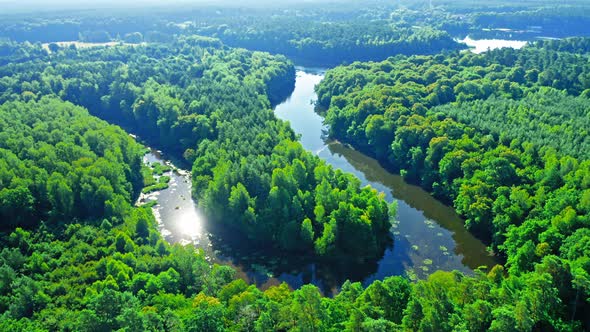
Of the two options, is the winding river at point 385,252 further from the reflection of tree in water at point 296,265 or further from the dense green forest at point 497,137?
the dense green forest at point 497,137

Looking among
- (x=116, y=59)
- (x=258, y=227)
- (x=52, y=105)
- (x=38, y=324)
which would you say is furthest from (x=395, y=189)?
(x=116, y=59)

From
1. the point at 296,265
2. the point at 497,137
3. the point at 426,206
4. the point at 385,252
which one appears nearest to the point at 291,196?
the point at 296,265

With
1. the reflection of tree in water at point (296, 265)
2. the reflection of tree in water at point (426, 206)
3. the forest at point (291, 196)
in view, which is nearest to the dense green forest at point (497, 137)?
the forest at point (291, 196)

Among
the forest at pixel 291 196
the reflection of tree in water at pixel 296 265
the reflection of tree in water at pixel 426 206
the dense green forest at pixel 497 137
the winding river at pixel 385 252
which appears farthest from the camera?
the reflection of tree in water at pixel 426 206

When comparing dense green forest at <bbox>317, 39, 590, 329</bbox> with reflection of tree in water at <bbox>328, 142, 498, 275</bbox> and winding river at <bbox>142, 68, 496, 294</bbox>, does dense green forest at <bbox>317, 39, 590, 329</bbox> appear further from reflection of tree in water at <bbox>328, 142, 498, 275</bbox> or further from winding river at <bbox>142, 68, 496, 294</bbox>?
winding river at <bbox>142, 68, 496, 294</bbox>

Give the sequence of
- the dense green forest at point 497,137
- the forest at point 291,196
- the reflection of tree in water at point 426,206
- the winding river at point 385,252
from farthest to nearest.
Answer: the reflection of tree in water at point 426,206 → the winding river at point 385,252 → the dense green forest at point 497,137 → the forest at point 291,196

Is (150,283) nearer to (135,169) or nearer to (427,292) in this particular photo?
(427,292)

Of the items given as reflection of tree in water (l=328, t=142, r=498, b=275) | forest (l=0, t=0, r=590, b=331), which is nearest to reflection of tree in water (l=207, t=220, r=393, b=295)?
forest (l=0, t=0, r=590, b=331)
